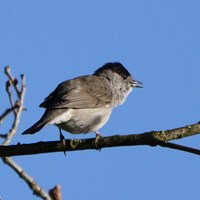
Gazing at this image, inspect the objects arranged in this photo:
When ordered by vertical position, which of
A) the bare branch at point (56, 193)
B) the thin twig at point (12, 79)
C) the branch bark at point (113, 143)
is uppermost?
the thin twig at point (12, 79)

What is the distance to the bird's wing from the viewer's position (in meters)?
6.43

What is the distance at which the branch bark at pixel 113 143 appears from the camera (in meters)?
3.69

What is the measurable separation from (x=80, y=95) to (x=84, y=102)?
148 millimetres

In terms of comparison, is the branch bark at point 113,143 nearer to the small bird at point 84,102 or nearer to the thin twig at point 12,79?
the thin twig at point 12,79

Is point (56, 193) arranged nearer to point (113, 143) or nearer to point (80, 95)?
point (113, 143)

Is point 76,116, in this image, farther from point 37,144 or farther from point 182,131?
point 182,131

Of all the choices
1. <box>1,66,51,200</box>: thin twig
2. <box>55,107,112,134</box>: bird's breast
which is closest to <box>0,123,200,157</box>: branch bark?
<box>1,66,51,200</box>: thin twig

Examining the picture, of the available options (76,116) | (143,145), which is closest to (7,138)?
(143,145)

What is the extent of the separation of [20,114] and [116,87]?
4599 mm

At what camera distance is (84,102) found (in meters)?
6.87

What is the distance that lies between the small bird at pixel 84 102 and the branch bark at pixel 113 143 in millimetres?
803

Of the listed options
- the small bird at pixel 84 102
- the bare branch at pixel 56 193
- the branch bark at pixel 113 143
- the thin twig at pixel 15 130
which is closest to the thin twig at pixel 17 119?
the thin twig at pixel 15 130

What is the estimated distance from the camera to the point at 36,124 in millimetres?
5566

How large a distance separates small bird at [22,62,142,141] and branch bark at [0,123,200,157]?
80cm
